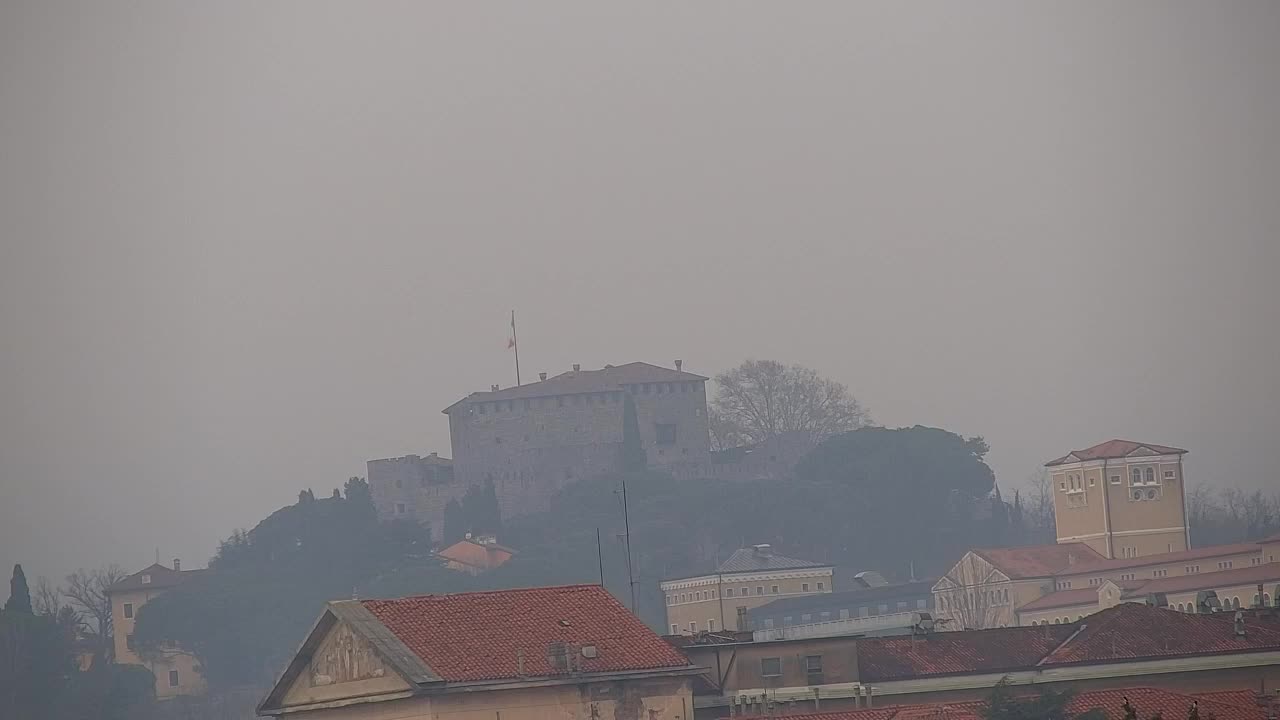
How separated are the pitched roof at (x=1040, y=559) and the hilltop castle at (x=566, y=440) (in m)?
38.5

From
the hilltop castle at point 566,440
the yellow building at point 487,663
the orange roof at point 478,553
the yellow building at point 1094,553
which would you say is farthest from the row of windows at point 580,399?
the yellow building at point 487,663

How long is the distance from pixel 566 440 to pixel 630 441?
3.51 metres

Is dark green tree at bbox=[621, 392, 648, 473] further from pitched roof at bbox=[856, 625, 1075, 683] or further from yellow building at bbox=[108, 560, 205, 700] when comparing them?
pitched roof at bbox=[856, 625, 1075, 683]

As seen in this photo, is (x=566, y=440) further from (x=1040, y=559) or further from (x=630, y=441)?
(x=1040, y=559)

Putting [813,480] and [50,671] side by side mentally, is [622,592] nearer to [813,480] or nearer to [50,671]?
[813,480]

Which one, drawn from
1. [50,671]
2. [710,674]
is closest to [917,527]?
[50,671]

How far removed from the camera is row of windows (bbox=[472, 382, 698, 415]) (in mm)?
152000

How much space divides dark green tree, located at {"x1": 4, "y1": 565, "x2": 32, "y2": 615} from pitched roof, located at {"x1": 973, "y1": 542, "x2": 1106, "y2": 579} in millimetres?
35617

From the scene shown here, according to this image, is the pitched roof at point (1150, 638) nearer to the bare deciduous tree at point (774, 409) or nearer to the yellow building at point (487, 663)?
the yellow building at point (487, 663)

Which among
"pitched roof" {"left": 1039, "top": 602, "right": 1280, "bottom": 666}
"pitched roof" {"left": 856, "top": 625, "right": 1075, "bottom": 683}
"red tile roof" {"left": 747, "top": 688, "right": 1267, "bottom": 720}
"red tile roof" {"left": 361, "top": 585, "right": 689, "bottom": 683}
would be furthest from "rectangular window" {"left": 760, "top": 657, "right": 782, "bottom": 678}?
"pitched roof" {"left": 1039, "top": 602, "right": 1280, "bottom": 666}

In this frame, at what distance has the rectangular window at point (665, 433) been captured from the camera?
6053 inches

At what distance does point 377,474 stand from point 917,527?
27170 millimetres

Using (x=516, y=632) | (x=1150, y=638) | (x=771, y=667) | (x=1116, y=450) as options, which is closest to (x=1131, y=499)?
(x=1116, y=450)

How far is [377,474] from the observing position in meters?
148
